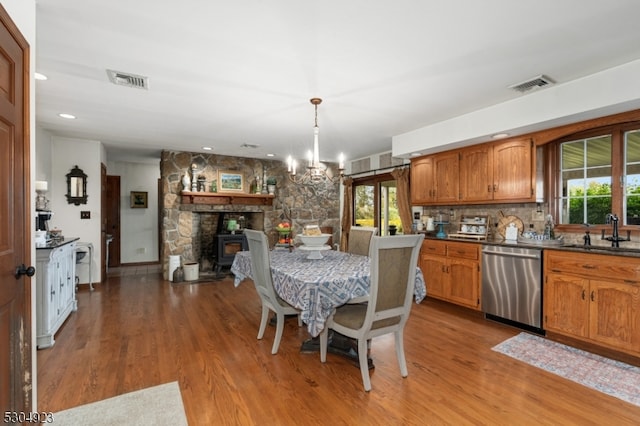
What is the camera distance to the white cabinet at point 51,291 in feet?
9.09

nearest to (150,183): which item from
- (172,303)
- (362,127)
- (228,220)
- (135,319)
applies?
(228,220)

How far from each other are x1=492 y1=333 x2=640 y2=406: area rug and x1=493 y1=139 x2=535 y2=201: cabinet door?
4.93 ft

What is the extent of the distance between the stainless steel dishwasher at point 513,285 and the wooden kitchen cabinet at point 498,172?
66cm

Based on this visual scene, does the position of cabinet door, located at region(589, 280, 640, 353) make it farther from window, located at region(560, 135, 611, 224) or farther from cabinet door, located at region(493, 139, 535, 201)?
cabinet door, located at region(493, 139, 535, 201)

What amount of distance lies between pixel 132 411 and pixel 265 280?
116 cm

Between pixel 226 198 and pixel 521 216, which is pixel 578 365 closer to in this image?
pixel 521 216

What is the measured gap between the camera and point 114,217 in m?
7.00

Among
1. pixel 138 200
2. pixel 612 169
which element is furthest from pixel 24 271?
pixel 138 200

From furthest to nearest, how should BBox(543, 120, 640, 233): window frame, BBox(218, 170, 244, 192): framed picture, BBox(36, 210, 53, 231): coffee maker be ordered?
BBox(218, 170, 244, 192): framed picture → BBox(36, 210, 53, 231): coffee maker → BBox(543, 120, 640, 233): window frame

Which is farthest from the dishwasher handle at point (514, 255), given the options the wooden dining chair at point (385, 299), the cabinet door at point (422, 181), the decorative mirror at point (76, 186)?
the decorative mirror at point (76, 186)

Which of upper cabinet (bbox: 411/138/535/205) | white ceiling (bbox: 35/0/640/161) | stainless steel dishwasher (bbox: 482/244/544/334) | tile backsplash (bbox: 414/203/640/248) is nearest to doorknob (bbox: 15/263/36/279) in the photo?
white ceiling (bbox: 35/0/640/161)

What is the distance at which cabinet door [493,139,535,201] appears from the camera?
346cm

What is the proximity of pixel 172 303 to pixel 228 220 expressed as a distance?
257 centimetres

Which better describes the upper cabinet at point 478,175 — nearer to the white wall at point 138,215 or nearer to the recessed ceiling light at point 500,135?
the recessed ceiling light at point 500,135
